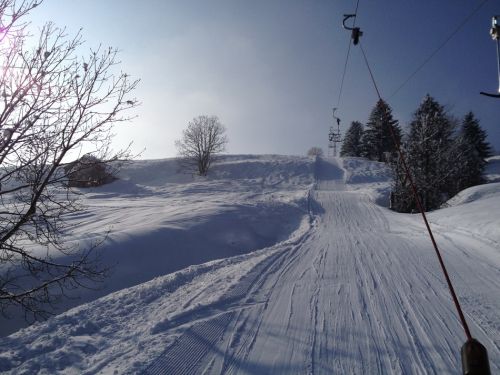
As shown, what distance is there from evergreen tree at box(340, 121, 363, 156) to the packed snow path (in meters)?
56.6

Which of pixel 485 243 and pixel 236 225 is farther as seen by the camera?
pixel 236 225

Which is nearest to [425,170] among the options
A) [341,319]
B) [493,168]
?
[341,319]

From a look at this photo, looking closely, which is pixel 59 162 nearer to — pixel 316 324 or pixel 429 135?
pixel 316 324

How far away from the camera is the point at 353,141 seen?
63375mm

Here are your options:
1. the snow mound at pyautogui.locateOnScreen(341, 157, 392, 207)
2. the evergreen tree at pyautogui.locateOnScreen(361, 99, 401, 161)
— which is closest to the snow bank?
the snow mound at pyautogui.locateOnScreen(341, 157, 392, 207)

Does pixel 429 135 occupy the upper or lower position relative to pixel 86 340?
upper

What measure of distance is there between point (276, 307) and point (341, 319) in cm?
111

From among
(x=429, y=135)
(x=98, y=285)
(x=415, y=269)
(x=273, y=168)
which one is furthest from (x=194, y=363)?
(x=273, y=168)

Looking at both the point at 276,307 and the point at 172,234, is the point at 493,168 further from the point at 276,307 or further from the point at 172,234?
the point at 276,307

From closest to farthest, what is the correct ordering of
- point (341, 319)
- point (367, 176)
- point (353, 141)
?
point (341, 319) < point (367, 176) < point (353, 141)

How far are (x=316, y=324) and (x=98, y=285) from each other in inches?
229

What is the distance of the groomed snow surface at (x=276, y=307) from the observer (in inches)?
155

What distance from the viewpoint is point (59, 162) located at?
16.1 ft

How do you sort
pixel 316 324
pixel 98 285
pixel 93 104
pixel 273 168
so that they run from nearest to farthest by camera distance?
pixel 316 324, pixel 93 104, pixel 98 285, pixel 273 168
